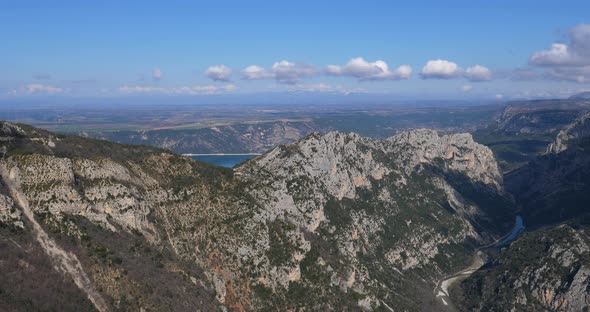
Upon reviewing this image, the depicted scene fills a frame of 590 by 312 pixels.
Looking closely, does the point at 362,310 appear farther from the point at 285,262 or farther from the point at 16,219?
the point at 16,219

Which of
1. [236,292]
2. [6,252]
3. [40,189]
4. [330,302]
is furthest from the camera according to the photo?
[330,302]

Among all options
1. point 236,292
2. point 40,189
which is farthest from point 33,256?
point 236,292

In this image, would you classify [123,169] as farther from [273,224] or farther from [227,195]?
[273,224]

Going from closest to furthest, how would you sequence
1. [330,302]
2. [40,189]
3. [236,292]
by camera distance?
[40,189]
[236,292]
[330,302]

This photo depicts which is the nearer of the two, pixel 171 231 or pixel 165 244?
pixel 165 244

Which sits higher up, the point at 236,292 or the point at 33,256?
the point at 33,256

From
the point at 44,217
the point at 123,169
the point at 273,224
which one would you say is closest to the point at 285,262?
the point at 273,224

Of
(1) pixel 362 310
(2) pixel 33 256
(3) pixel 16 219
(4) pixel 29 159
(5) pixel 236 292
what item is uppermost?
(4) pixel 29 159

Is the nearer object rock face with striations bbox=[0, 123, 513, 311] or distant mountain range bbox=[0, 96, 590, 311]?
distant mountain range bbox=[0, 96, 590, 311]

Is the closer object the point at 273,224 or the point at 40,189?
the point at 40,189

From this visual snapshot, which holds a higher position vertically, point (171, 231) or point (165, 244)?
point (171, 231)

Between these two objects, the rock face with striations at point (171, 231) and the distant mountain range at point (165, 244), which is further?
the rock face with striations at point (171, 231)
